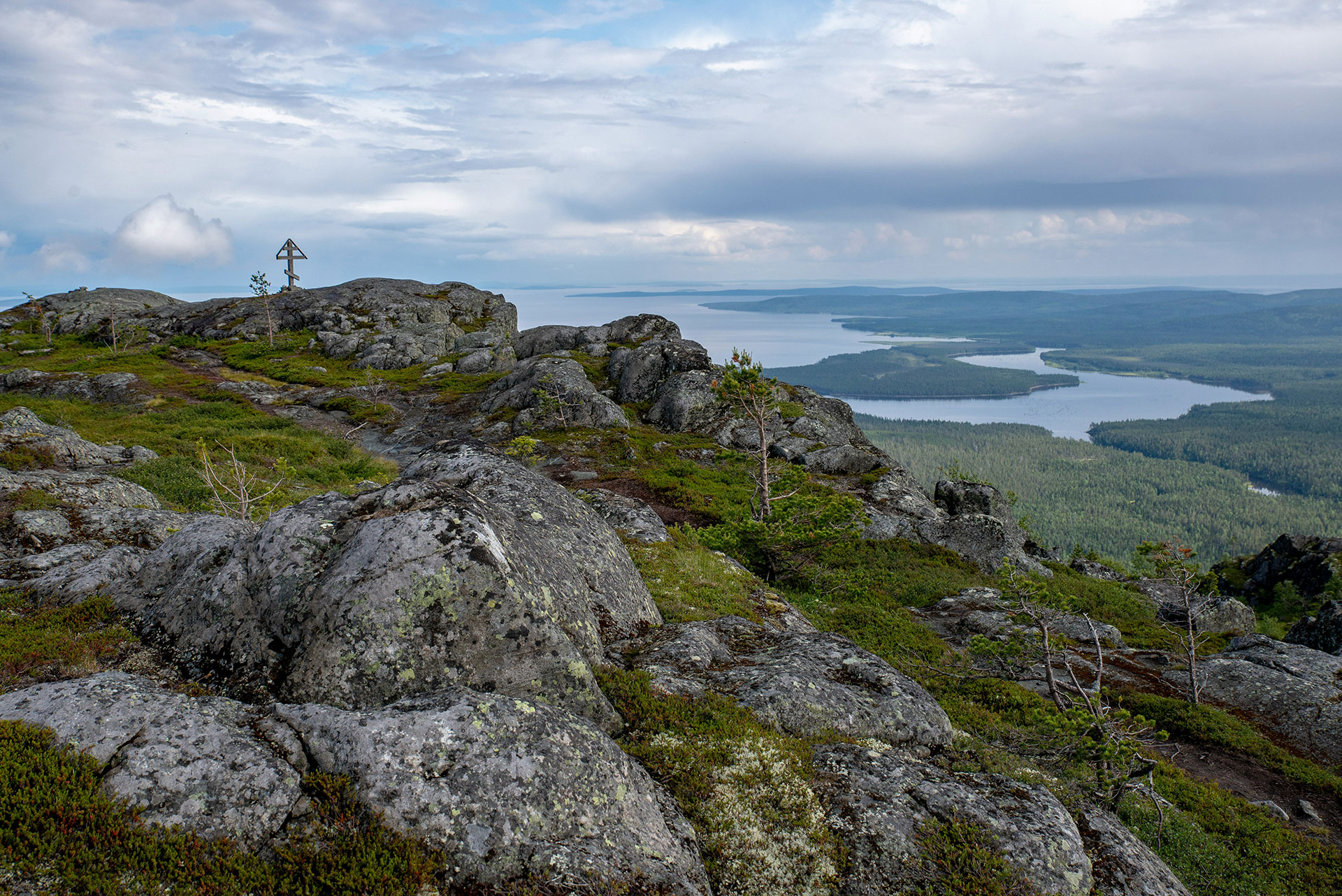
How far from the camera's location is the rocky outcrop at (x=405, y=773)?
644 centimetres

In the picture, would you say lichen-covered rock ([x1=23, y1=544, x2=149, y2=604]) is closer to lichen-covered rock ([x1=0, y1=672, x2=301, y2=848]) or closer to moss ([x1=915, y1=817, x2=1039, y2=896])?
lichen-covered rock ([x1=0, y1=672, x2=301, y2=848])

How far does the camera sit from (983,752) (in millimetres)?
11195

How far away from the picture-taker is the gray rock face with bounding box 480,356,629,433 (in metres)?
53.6

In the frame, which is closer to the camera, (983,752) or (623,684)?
(623,684)

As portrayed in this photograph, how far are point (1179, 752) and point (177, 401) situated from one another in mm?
70700

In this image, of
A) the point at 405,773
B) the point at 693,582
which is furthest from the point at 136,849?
the point at 693,582

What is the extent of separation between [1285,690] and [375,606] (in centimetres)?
3048

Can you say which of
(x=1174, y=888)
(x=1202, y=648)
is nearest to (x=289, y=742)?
(x=1174, y=888)

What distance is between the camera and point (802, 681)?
11.5 metres

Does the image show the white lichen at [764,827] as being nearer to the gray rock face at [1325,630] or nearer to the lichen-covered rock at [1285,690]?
the lichen-covered rock at [1285,690]

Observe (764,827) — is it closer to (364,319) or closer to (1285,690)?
(1285,690)

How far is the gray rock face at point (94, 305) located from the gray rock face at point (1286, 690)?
12767 centimetres

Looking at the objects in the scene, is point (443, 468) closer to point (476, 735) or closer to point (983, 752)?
point (476, 735)

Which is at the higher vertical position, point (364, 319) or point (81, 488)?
point (364, 319)
